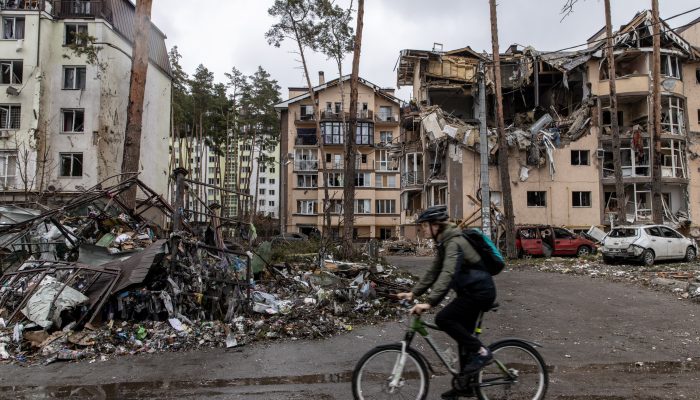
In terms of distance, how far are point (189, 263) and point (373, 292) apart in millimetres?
3800

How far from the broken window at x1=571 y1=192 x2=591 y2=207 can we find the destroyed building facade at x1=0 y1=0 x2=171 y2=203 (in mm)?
30219

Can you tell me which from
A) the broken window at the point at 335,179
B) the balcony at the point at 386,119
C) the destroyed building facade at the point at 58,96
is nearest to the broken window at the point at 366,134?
the balcony at the point at 386,119

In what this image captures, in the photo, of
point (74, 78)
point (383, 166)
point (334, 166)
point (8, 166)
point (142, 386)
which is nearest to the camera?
point (142, 386)

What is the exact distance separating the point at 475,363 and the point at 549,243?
72.3 ft

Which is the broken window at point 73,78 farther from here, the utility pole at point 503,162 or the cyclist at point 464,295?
the cyclist at point 464,295

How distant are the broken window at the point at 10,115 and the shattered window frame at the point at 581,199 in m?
37.2

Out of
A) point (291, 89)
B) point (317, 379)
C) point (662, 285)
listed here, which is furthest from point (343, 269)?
point (291, 89)

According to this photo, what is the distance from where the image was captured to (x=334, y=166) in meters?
55.3

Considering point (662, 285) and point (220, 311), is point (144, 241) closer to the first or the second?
point (220, 311)

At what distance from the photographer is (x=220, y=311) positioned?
823cm

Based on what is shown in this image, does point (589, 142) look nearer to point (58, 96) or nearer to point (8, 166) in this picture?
point (58, 96)

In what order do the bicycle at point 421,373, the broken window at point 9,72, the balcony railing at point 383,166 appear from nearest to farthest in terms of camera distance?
the bicycle at point 421,373
the broken window at point 9,72
the balcony railing at point 383,166

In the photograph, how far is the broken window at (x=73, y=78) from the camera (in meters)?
30.5

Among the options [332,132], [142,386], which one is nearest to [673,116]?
[332,132]
